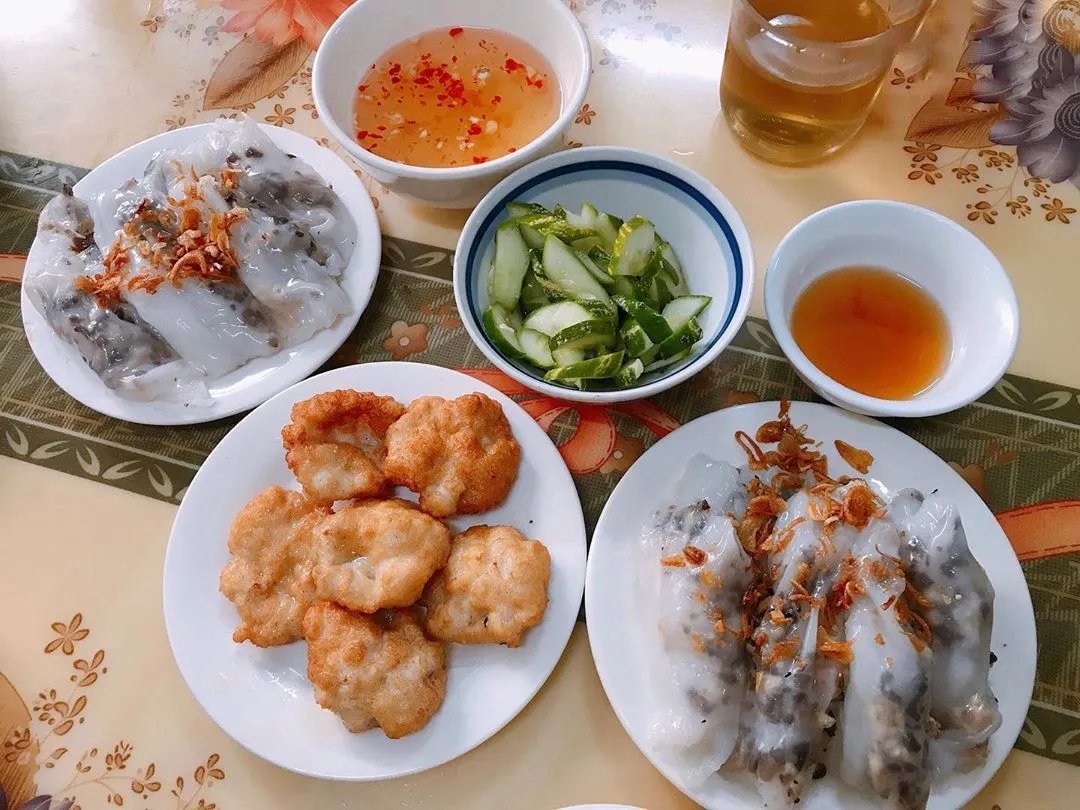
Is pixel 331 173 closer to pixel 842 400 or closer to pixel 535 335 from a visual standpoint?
pixel 535 335

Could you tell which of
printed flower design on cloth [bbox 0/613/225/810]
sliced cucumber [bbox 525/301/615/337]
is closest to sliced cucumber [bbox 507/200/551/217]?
sliced cucumber [bbox 525/301/615/337]

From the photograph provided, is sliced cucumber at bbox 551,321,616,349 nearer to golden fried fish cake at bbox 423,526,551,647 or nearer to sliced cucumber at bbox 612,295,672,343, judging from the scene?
sliced cucumber at bbox 612,295,672,343

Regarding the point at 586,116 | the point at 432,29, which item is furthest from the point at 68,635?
the point at 586,116

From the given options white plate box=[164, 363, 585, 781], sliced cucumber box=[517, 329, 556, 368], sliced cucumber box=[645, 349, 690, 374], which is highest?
sliced cucumber box=[517, 329, 556, 368]

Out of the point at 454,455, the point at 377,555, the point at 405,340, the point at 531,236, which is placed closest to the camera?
the point at 377,555

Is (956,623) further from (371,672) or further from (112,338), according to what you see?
(112,338)

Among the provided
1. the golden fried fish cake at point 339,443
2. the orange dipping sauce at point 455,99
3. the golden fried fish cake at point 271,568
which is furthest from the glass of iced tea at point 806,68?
the golden fried fish cake at point 271,568

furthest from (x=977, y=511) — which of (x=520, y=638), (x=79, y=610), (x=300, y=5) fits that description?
(x=300, y=5)
